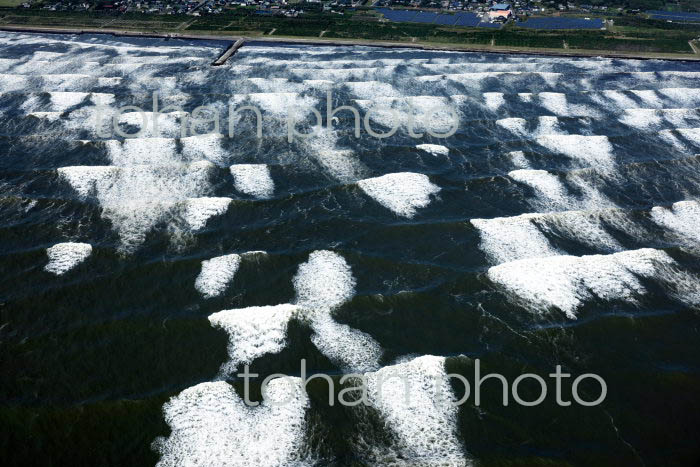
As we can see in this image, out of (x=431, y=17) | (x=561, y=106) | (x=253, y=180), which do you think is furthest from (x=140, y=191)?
(x=431, y=17)

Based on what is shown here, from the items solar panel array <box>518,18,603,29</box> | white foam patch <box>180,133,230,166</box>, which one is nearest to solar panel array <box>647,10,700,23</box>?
solar panel array <box>518,18,603,29</box>

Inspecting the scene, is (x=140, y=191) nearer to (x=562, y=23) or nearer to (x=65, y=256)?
(x=65, y=256)

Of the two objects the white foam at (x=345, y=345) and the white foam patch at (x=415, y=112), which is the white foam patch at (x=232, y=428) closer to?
the white foam at (x=345, y=345)

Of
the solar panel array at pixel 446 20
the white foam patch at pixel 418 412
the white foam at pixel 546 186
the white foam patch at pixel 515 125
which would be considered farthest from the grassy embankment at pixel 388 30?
the white foam patch at pixel 418 412

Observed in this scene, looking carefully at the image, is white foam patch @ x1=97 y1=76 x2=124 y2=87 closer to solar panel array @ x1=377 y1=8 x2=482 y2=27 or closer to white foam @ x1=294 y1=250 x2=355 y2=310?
white foam @ x1=294 y1=250 x2=355 y2=310

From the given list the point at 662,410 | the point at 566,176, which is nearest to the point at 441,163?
the point at 566,176

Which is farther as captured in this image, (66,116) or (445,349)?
(66,116)

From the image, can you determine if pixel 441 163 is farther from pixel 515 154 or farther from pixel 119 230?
A: pixel 119 230
